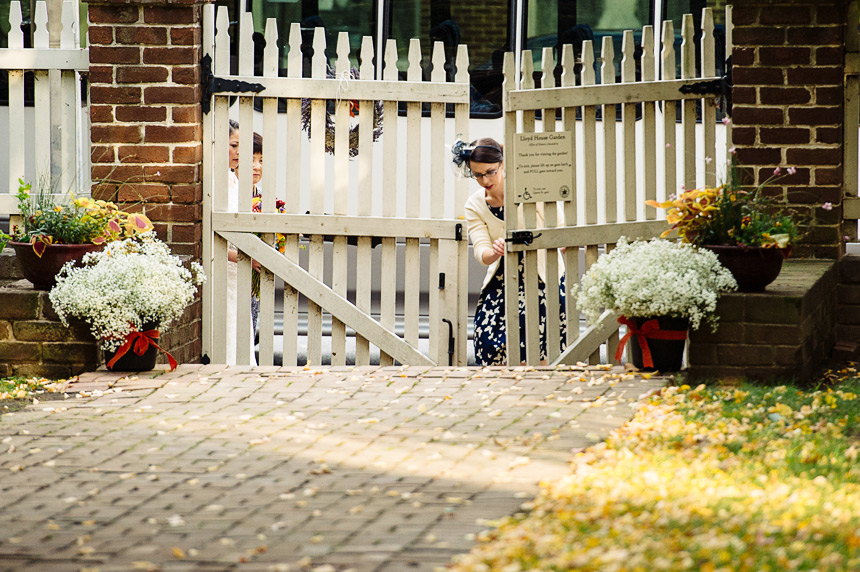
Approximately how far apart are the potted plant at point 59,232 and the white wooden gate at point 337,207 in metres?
0.70

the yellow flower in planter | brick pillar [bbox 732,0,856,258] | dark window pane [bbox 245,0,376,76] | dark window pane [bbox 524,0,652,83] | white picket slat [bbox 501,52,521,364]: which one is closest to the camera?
the yellow flower in planter

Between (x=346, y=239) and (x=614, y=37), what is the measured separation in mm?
2477

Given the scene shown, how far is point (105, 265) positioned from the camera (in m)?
5.45

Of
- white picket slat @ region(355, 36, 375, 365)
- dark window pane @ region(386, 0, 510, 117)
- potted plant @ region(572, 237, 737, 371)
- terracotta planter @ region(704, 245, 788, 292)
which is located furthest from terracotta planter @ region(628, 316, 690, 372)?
dark window pane @ region(386, 0, 510, 117)

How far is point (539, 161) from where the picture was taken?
243 inches

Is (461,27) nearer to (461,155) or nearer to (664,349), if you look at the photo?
(461,155)

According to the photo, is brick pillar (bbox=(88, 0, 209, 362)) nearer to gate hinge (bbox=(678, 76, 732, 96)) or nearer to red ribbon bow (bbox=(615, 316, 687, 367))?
red ribbon bow (bbox=(615, 316, 687, 367))

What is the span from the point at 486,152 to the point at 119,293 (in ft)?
7.08

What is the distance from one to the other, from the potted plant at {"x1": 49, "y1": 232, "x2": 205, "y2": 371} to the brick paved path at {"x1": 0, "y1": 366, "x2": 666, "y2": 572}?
168 mm

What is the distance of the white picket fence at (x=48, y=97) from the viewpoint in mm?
6297

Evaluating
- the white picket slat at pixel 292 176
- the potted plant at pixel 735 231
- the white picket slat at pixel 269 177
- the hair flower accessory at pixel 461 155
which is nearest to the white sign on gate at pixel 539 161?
the hair flower accessory at pixel 461 155

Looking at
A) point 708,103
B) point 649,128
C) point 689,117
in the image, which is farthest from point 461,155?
point 708,103

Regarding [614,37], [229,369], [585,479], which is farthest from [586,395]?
[614,37]

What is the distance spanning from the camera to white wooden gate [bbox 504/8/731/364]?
616 cm
